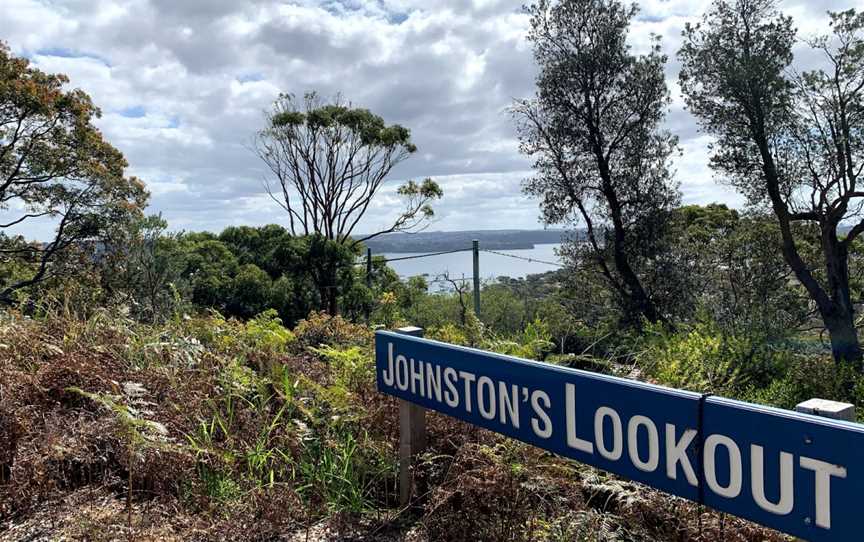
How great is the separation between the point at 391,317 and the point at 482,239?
2319mm

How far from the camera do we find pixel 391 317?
406 inches

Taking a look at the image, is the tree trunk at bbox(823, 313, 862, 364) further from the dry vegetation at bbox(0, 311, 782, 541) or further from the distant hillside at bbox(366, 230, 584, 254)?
the dry vegetation at bbox(0, 311, 782, 541)

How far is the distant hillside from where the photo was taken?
32.2ft

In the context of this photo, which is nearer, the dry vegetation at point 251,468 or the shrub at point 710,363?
the dry vegetation at point 251,468

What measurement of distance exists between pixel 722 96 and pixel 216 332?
1035 cm

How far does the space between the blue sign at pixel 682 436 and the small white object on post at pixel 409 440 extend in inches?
13.8

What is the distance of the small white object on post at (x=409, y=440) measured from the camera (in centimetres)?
310

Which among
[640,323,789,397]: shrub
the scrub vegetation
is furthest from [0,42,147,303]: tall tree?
[640,323,789,397]: shrub

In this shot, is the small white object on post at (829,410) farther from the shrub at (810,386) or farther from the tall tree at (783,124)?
the tall tree at (783,124)

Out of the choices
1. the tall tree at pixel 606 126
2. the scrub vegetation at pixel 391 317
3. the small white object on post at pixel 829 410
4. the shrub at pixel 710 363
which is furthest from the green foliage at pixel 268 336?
the tall tree at pixel 606 126

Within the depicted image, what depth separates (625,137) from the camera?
12.8 meters

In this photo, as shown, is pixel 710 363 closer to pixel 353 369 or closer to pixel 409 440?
pixel 409 440

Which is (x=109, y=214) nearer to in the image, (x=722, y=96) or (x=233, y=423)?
(x=233, y=423)

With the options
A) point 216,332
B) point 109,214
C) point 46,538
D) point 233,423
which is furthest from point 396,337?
point 109,214
